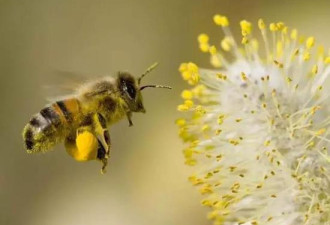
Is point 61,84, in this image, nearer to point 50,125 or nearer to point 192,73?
point 50,125

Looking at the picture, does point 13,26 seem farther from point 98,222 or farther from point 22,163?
point 98,222

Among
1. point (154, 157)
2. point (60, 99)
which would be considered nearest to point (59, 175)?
point (154, 157)

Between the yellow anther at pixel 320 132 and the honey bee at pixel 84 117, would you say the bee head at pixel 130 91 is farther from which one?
the yellow anther at pixel 320 132

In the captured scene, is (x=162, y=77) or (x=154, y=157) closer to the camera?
(x=154, y=157)

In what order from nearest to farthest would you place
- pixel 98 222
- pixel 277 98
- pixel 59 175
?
pixel 277 98 → pixel 98 222 → pixel 59 175

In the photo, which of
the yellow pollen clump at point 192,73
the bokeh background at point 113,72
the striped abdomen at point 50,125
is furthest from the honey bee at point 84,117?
the bokeh background at point 113,72

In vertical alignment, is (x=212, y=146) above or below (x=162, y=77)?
below

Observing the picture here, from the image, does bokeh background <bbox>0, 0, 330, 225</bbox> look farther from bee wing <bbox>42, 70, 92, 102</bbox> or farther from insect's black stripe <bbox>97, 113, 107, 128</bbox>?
insect's black stripe <bbox>97, 113, 107, 128</bbox>
